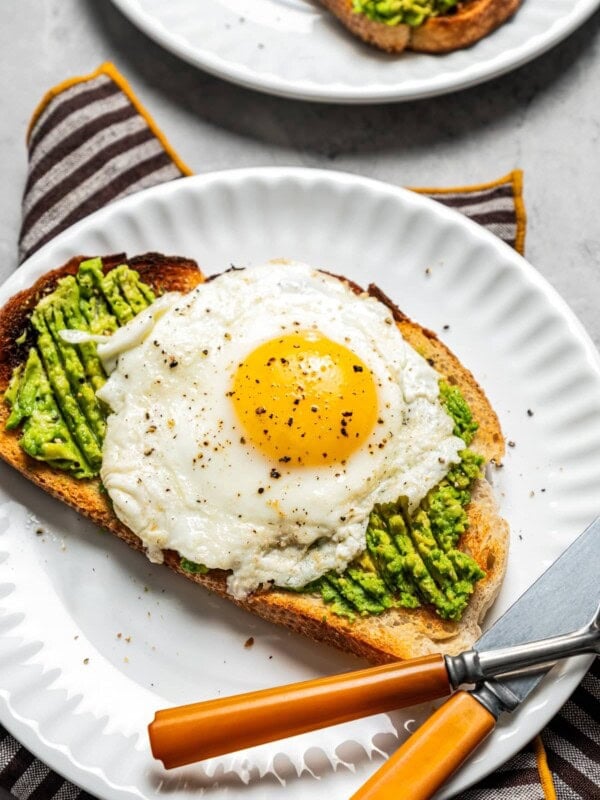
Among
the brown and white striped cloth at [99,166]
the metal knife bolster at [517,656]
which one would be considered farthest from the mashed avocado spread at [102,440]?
the brown and white striped cloth at [99,166]

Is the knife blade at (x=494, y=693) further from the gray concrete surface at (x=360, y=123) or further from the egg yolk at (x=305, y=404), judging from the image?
the gray concrete surface at (x=360, y=123)

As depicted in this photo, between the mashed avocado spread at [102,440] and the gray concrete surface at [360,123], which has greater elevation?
the gray concrete surface at [360,123]

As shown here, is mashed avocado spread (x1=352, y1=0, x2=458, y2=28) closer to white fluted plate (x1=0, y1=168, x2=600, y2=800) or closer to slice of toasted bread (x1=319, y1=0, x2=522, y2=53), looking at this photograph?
slice of toasted bread (x1=319, y1=0, x2=522, y2=53)

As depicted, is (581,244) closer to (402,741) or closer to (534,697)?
(534,697)

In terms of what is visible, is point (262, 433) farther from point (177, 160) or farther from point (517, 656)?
point (177, 160)

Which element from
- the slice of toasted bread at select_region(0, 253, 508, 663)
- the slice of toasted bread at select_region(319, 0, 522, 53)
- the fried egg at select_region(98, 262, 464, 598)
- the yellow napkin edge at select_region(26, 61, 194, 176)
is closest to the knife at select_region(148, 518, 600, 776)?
the slice of toasted bread at select_region(0, 253, 508, 663)

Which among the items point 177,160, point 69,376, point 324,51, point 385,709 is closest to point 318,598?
point 385,709
